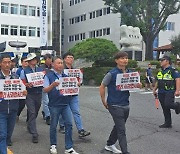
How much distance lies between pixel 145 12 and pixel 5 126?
3379cm

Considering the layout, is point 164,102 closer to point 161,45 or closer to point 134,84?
point 134,84

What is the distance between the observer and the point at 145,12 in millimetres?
37312

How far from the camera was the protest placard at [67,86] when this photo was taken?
230 inches

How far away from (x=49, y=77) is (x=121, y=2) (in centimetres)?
3175

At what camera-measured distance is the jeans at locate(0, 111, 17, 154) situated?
5.07m

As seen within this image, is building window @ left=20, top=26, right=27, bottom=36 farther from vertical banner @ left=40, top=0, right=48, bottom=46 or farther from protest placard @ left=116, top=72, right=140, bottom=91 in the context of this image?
protest placard @ left=116, top=72, right=140, bottom=91

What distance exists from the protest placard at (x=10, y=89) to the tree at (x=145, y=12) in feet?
103

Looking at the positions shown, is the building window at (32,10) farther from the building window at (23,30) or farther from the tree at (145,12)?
the tree at (145,12)

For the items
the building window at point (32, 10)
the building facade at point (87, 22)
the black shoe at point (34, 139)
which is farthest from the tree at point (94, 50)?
the building window at point (32, 10)

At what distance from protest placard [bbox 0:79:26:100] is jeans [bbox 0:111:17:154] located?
0.25 m

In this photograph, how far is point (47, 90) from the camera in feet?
18.8

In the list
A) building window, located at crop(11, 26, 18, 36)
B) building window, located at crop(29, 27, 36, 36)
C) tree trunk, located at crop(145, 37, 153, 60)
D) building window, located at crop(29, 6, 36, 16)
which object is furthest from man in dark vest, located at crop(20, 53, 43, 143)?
building window, located at crop(29, 6, 36, 16)

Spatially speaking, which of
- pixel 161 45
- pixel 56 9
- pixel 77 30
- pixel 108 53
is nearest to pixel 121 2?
pixel 108 53

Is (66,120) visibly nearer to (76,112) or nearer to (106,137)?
(76,112)
